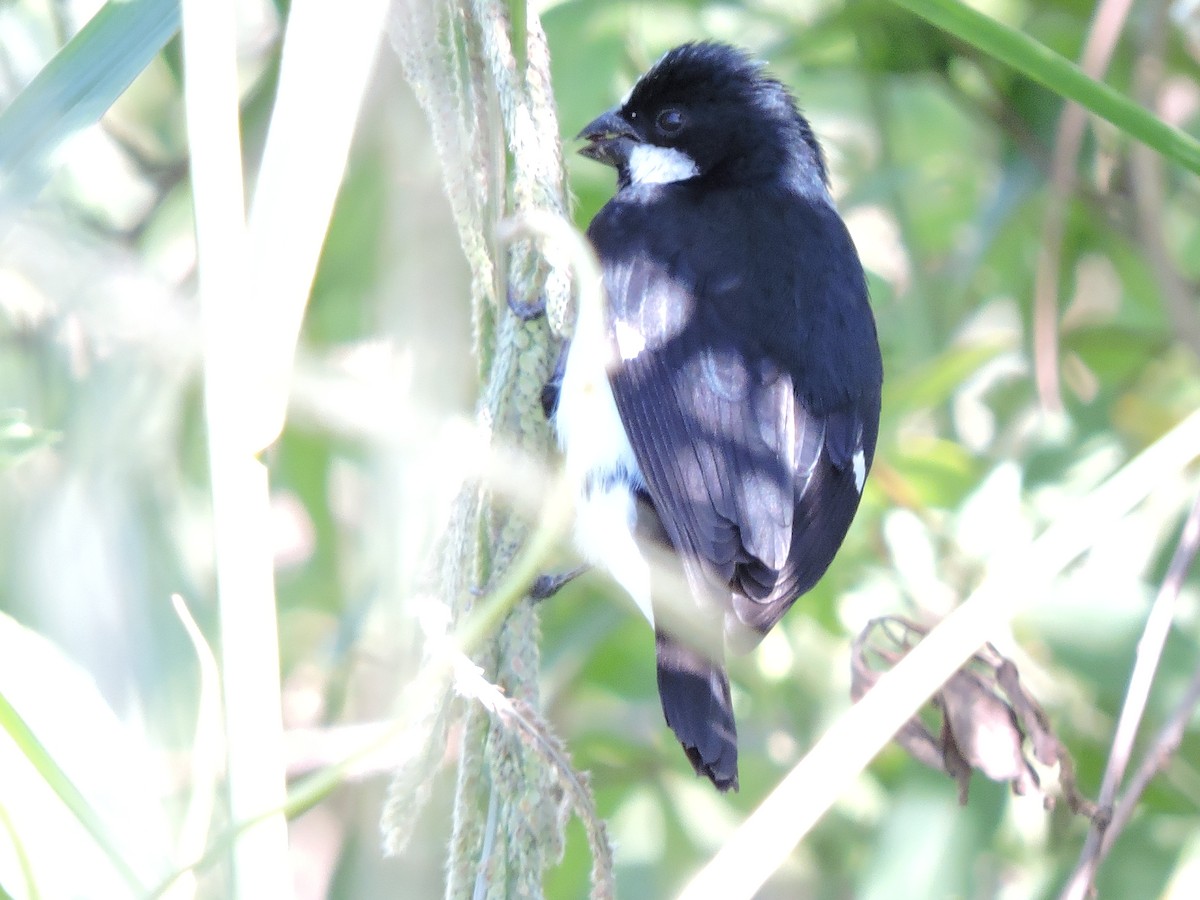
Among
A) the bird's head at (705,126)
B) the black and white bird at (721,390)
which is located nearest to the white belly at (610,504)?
the black and white bird at (721,390)

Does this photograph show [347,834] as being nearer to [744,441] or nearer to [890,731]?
[744,441]

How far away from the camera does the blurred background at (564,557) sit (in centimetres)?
132

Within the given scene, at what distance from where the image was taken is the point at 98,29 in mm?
801

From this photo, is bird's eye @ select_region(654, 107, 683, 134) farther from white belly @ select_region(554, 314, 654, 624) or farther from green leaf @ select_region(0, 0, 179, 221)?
green leaf @ select_region(0, 0, 179, 221)

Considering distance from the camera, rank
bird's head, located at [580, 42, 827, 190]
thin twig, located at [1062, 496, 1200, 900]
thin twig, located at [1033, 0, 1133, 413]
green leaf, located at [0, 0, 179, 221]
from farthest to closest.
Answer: bird's head, located at [580, 42, 827, 190] → thin twig, located at [1033, 0, 1133, 413] → thin twig, located at [1062, 496, 1200, 900] → green leaf, located at [0, 0, 179, 221]

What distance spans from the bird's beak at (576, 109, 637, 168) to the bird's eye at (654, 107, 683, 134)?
35 mm

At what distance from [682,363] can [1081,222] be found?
37.0 inches

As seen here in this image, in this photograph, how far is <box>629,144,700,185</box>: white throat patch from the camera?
1.72m

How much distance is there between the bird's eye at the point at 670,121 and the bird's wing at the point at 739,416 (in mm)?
257

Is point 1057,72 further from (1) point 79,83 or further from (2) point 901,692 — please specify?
(1) point 79,83

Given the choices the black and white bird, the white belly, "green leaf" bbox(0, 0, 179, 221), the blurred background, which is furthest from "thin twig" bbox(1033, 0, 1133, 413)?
"green leaf" bbox(0, 0, 179, 221)

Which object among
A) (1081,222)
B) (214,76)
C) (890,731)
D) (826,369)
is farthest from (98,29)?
(1081,222)

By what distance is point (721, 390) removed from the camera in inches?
53.4

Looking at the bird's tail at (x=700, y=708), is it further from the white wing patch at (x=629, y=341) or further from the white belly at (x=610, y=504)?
the white wing patch at (x=629, y=341)
